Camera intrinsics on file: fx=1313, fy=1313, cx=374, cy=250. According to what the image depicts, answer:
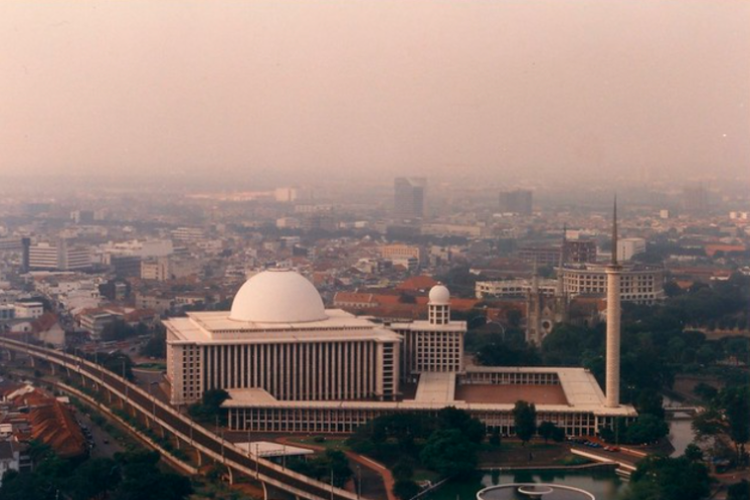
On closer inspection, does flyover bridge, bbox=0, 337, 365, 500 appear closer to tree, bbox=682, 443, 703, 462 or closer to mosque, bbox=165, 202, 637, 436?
mosque, bbox=165, 202, 637, 436

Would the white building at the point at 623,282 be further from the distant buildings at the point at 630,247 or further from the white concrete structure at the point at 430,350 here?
the white concrete structure at the point at 430,350

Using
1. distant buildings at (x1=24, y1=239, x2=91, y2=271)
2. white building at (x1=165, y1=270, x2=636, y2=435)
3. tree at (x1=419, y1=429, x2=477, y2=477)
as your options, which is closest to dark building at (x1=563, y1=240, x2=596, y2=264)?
white building at (x1=165, y1=270, x2=636, y2=435)

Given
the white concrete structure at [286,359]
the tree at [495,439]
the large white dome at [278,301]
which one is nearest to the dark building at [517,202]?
the large white dome at [278,301]

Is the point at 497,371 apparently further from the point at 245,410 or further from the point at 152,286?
the point at 152,286

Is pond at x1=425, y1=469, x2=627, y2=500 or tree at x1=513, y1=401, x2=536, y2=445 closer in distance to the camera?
pond at x1=425, y1=469, x2=627, y2=500

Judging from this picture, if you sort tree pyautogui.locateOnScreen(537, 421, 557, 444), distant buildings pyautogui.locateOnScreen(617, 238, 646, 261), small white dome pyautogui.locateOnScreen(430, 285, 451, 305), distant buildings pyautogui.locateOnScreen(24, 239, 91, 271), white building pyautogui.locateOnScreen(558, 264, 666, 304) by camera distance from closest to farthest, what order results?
tree pyautogui.locateOnScreen(537, 421, 557, 444) → small white dome pyautogui.locateOnScreen(430, 285, 451, 305) → white building pyautogui.locateOnScreen(558, 264, 666, 304) → distant buildings pyautogui.locateOnScreen(617, 238, 646, 261) → distant buildings pyautogui.locateOnScreen(24, 239, 91, 271)

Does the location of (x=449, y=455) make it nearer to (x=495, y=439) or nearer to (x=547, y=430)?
(x=495, y=439)

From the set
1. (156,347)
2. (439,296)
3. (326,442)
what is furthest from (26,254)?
(326,442)

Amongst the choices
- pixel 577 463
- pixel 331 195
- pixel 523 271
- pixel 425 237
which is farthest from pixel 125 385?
pixel 425 237
